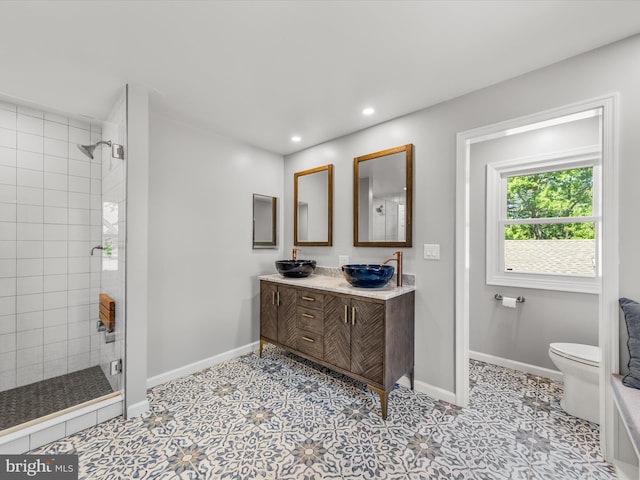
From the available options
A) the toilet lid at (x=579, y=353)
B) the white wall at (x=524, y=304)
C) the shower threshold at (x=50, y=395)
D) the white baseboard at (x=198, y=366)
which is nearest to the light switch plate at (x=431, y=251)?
the white wall at (x=524, y=304)

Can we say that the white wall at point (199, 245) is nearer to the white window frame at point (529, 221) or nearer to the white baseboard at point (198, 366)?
the white baseboard at point (198, 366)

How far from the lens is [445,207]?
2234mm

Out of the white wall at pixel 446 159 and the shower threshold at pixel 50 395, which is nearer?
the white wall at pixel 446 159

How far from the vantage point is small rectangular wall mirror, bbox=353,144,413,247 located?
2.44 meters

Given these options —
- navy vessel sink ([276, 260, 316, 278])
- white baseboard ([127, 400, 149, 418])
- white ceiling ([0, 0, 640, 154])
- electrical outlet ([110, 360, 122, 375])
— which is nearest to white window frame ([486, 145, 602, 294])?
white ceiling ([0, 0, 640, 154])

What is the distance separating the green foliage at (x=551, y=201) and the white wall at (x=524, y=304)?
25cm

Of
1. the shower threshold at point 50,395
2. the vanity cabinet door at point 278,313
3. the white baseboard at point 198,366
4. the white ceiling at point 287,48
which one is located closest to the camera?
the white ceiling at point 287,48

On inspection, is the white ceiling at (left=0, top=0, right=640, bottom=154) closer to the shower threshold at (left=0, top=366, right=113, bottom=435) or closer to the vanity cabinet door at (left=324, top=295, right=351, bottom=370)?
the vanity cabinet door at (left=324, top=295, right=351, bottom=370)

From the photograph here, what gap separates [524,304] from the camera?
8.86ft

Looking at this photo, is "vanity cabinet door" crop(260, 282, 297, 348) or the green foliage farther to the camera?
"vanity cabinet door" crop(260, 282, 297, 348)

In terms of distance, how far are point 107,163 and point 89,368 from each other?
1.92 m

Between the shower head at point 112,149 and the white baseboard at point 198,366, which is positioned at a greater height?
the shower head at point 112,149

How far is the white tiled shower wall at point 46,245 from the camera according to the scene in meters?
2.24

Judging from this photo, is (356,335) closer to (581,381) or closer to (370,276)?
(370,276)
